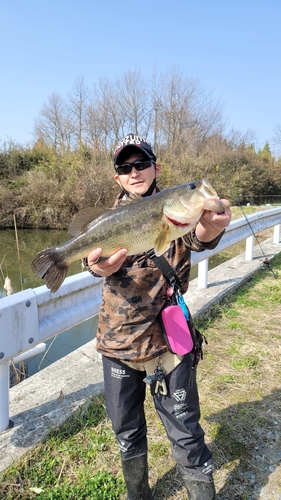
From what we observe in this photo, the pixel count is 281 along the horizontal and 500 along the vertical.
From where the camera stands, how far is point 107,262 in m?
1.94

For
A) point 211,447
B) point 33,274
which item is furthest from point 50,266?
point 33,274

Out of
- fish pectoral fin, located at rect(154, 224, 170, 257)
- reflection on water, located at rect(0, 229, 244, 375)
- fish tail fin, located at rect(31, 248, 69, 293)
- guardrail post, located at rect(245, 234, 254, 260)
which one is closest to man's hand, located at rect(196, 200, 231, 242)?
fish pectoral fin, located at rect(154, 224, 170, 257)

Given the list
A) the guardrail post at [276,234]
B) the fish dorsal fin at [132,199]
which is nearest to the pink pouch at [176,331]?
the fish dorsal fin at [132,199]

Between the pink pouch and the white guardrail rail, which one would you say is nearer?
the pink pouch

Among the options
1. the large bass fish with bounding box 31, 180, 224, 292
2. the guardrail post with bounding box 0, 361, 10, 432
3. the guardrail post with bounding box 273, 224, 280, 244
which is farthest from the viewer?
the guardrail post with bounding box 273, 224, 280, 244

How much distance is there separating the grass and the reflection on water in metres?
1.74

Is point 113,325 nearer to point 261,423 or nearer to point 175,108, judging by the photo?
point 261,423

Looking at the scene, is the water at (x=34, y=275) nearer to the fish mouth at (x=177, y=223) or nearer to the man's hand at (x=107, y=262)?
the man's hand at (x=107, y=262)

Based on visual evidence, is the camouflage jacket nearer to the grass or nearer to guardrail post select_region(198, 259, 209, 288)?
the grass

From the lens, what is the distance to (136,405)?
82.0 inches

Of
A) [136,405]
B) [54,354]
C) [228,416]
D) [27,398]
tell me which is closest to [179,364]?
[136,405]

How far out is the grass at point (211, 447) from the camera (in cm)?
216

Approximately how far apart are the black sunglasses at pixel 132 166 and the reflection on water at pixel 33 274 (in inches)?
86.8

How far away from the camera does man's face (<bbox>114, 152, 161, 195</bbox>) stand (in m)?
2.19
